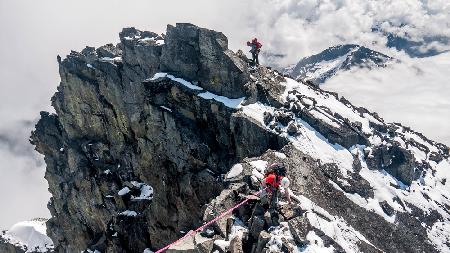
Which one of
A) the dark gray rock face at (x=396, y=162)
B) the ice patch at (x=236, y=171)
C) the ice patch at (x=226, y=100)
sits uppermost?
the ice patch at (x=226, y=100)

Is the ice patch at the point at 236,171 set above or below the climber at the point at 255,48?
below

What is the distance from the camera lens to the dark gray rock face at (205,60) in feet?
239

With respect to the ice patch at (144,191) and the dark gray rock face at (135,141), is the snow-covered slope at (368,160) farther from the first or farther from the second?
the ice patch at (144,191)

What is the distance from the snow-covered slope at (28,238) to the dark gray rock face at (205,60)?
329 ft

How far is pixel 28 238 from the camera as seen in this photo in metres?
161

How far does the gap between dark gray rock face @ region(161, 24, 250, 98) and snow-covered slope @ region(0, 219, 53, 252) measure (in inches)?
3948

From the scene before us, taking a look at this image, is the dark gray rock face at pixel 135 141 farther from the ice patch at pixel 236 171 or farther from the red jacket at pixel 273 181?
the red jacket at pixel 273 181

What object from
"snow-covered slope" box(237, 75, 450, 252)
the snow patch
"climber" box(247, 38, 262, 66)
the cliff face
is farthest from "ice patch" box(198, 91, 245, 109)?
the snow patch

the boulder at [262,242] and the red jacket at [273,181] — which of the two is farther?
the red jacket at [273,181]

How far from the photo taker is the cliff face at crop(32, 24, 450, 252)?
167 ft

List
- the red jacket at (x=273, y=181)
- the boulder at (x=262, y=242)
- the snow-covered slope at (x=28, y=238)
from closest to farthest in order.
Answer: the boulder at (x=262, y=242), the red jacket at (x=273, y=181), the snow-covered slope at (x=28, y=238)

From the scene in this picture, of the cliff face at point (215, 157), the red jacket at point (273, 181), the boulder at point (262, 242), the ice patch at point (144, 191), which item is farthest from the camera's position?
the ice patch at point (144, 191)

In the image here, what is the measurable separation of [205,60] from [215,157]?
1542 centimetres

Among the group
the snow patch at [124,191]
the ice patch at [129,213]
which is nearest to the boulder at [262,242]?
the ice patch at [129,213]
